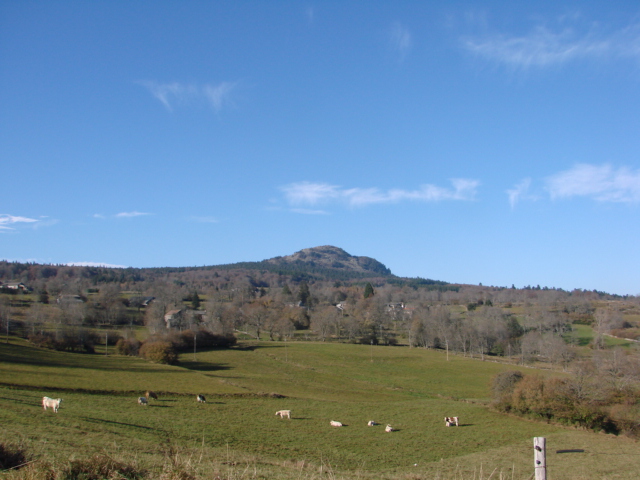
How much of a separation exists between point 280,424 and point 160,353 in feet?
160

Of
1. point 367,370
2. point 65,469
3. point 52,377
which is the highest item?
point 65,469

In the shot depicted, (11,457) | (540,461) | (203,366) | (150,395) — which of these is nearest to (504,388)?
(150,395)

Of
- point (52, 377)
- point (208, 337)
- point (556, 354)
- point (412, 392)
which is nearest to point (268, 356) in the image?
point (208, 337)

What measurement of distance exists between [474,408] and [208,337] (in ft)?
218

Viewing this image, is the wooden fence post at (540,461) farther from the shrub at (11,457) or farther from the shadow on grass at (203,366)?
the shadow on grass at (203,366)

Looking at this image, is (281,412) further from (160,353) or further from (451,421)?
(160,353)

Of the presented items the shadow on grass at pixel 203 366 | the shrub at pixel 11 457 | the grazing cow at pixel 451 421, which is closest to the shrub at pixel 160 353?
the shadow on grass at pixel 203 366

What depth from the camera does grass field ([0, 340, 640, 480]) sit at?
19.0 metres

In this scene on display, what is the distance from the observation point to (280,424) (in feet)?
112

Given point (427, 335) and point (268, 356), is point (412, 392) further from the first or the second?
point (427, 335)

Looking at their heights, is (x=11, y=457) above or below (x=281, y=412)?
above

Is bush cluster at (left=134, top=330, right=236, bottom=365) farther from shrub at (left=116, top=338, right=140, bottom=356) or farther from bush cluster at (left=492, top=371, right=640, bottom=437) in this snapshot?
bush cluster at (left=492, top=371, right=640, bottom=437)

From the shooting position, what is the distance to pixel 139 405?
118 ft

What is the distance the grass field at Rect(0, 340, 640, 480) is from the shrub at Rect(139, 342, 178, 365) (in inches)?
106
